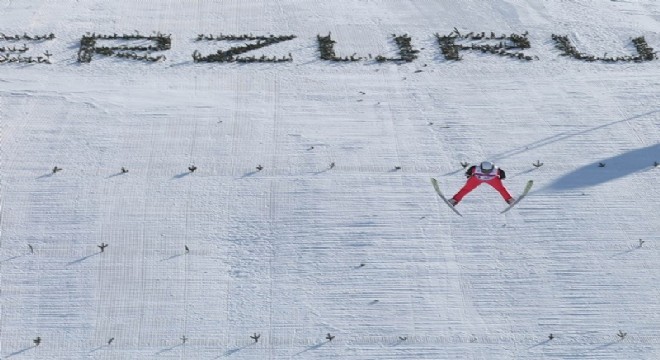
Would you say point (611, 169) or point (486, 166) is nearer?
point (486, 166)

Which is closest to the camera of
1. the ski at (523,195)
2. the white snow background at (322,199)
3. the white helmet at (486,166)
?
the white helmet at (486,166)

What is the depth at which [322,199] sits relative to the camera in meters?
16.7

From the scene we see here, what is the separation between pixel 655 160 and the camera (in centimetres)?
1819

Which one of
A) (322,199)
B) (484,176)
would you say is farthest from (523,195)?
(322,199)

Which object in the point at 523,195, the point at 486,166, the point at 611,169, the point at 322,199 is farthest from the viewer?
the point at 611,169

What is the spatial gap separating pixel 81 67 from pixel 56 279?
25.1ft

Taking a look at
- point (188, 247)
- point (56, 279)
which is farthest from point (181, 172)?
point (56, 279)

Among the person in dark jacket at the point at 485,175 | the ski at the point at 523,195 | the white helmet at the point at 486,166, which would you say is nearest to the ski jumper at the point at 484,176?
the person in dark jacket at the point at 485,175

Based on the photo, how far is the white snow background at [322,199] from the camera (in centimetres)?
1405

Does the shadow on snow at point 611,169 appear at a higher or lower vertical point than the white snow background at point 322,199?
higher

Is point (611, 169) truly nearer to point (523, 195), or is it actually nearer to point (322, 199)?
point (523, 195)

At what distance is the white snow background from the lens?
14055mm

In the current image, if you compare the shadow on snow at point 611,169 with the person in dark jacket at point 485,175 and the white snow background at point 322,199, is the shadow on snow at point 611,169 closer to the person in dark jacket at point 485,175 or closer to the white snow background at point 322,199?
the white snow background at point 322,199

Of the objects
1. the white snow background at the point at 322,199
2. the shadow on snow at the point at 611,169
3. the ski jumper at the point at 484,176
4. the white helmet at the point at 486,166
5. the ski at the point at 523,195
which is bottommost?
the white snow background at the point at 322,199
